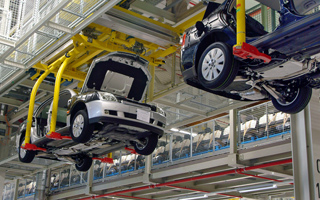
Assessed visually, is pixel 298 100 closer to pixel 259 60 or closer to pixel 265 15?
pixel 259 60

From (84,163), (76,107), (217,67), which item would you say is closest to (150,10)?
(76,107)

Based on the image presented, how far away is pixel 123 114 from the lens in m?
8.80

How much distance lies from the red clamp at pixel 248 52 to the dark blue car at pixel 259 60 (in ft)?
0.54

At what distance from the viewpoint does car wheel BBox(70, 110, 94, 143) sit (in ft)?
29.4

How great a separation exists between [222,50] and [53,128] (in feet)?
16.5

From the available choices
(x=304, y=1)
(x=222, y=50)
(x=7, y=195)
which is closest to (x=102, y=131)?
(x=222, y=50)

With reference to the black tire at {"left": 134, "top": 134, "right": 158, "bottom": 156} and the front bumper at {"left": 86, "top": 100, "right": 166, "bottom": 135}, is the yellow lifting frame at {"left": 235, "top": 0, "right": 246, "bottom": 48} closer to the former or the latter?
the front bumper at {"left": 86, "top": 100, "right": 166, "bottom": 135}

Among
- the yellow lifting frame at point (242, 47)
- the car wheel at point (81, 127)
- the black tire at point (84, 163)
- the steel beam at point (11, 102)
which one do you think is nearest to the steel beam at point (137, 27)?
the car wheel at point (81, 127)

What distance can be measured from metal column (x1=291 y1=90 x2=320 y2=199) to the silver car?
9.24ft

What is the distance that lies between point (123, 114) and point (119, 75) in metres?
1.34

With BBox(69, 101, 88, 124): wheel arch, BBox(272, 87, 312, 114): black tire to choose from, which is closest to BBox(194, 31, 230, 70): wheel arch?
→ BBox(272, 87, 312, 114): black tire

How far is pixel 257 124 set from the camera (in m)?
11.5

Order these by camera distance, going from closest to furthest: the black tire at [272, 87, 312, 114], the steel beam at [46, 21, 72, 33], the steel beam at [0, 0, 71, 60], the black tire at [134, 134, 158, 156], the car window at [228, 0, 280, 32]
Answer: the car window at [228, 0, 280, 32]
the black tire at [272, 87, 312, 114]
the steel beam at [0, 0, 71, 60]
the steel beam at [46, 21, 72, 33]
the black tire at [134, 134, 158, 156]

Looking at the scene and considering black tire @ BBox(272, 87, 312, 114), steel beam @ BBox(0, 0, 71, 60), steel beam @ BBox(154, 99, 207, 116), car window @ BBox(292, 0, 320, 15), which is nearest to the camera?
car window @ BBox(292, 0, 320, 15)
